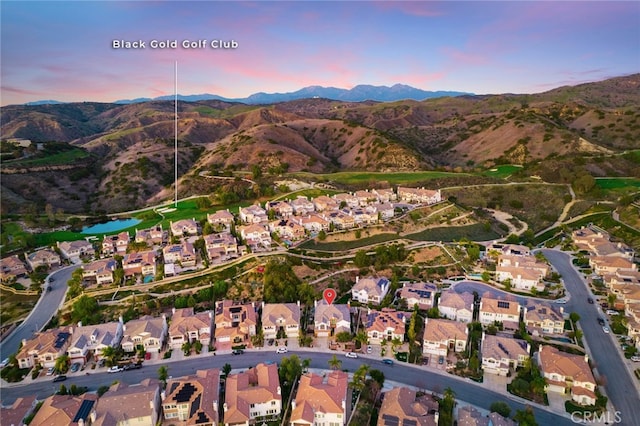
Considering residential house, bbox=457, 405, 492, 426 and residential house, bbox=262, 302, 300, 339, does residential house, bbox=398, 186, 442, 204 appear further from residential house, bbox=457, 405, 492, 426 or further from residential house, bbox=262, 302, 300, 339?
residential house, bbox=457, 405, 492, 426

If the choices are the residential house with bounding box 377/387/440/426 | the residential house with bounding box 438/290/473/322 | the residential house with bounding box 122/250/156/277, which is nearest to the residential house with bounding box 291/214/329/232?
the residential house with bounding box 122/250/156/277

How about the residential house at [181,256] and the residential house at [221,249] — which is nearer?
the residential house at [181,256]

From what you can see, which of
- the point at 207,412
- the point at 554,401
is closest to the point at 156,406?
the point at 207,412

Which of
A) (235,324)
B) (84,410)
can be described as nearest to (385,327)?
(235,324)

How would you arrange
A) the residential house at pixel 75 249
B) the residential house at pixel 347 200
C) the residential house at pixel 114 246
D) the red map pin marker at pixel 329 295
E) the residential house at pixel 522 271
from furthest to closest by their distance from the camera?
the residential house at pixel 347 200 < the residential house at pixel 114 246 < the residential house at pixel 75 249 < the residential house at pixel 522 271 < the red map pin marker at pixel 329 295

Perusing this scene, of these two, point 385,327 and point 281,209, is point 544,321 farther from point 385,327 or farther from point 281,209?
point 281,209

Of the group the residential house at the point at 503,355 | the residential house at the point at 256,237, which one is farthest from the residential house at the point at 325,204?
the residential house at the point at 503,355

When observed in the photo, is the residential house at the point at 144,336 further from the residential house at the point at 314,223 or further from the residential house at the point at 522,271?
the residential house at the point at 522,271

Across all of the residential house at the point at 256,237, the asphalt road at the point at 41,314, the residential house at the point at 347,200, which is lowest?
the asphalt road at the point at 41,314
